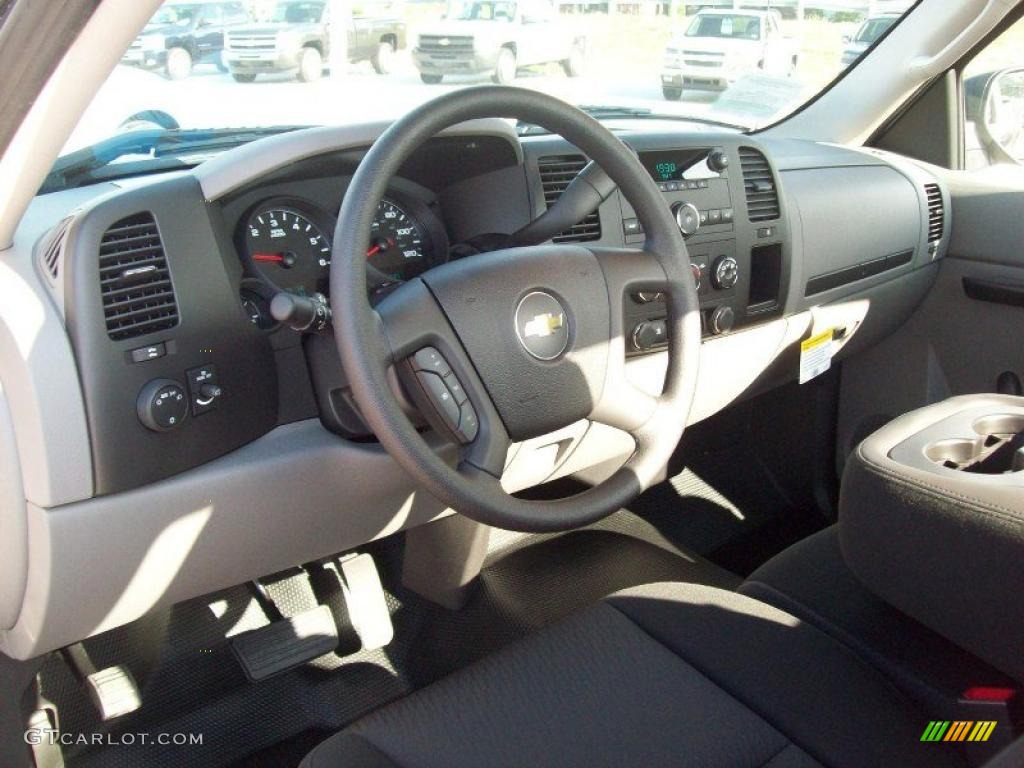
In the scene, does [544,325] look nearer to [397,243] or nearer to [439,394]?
[439,394]

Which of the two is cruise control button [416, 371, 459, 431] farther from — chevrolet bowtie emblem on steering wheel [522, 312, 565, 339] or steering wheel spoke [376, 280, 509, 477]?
chevrolet bowtie emblem on steering wheel [522, 312, 565, 339]

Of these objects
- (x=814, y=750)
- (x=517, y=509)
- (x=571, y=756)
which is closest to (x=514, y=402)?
(x=517, y=509)

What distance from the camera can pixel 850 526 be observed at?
4.98 ft

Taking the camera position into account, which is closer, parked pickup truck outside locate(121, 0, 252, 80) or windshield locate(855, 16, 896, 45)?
parked pickup truck outside locate(121, 0, 252, 80)

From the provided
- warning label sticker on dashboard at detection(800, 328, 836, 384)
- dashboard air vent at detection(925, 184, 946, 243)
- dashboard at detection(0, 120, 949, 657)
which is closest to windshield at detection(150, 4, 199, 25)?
dashboard at detection(0, 120, 949, 657)

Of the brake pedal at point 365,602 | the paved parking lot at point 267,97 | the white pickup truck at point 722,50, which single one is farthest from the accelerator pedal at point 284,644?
the white pickup truck at point 722,50

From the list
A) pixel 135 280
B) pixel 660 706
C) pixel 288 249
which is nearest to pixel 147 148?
pixel 288 249

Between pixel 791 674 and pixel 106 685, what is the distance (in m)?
1.26

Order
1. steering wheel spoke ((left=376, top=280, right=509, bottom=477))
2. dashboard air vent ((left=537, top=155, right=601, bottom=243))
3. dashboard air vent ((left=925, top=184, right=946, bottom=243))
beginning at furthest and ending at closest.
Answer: dashboard air vent ((left=925, top=184, right=946, bottom=243)), dashboard air vent ((left=537, top=155, right=601, bottom=243)), steering wheel spoke ((left=376, top=280, right=509, bottom=477))

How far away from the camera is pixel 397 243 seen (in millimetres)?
1897

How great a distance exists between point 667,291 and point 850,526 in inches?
18.4

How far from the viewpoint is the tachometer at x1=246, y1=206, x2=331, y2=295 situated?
1.73 m

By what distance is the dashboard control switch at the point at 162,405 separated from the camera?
5.00ft

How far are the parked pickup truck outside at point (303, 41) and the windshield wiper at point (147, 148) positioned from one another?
0.36 feet
